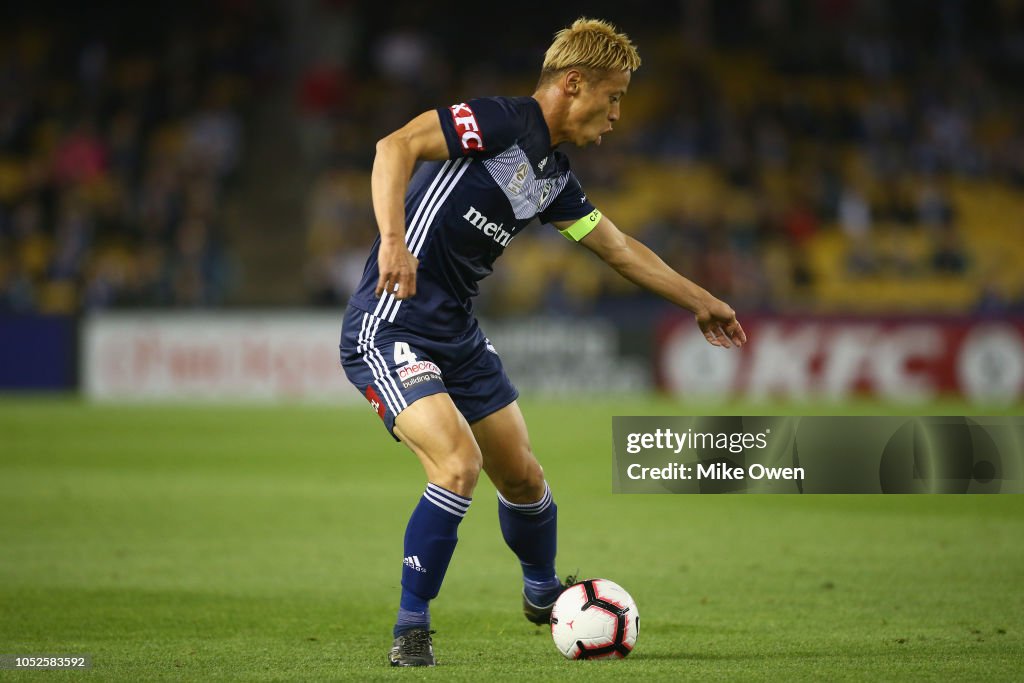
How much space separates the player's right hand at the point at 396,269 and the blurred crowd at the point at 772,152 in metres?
16.3

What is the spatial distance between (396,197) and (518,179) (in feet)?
2.30

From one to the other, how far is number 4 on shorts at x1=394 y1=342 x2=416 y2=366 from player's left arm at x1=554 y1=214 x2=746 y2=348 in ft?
3.10

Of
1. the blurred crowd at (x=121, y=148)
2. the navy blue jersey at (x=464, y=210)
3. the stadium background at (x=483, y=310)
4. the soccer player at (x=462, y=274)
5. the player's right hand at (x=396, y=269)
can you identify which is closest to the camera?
the player's right hand at (x=396, y=269)

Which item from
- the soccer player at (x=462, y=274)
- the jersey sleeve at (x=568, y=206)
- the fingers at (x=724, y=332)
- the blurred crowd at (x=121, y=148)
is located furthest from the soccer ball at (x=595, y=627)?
the blurred crowd at (x=121, y=148)

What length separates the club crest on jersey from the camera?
226 inches

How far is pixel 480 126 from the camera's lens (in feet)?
18.1

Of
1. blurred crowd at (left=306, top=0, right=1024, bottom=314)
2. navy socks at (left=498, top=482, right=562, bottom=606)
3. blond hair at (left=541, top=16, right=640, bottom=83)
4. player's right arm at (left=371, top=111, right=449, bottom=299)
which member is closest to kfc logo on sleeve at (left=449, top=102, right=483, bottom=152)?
player's right arm at (left=371, top=111, right=449, bottom=299)

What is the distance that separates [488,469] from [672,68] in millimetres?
22669

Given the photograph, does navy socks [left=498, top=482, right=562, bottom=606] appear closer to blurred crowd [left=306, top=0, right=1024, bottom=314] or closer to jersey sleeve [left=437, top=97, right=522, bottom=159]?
jersey sleeve [left=437, top=97, right=522, bottom=159]

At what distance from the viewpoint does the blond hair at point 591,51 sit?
5645 mm

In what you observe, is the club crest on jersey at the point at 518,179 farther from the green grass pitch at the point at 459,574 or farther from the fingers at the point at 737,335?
the green grass pitch at the point at 459,574

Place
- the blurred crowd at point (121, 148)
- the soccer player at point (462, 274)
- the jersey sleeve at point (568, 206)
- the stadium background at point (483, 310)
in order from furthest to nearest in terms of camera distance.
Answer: the blurred crowd at point (121, 148) → the stadium background at point (483, 310) → the jersey sleeve at point (568, 206) → the soccer player at point (462, 274)

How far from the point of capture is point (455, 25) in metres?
28.7

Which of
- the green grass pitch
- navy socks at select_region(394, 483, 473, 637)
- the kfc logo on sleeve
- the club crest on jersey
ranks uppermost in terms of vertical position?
the kfc logo on sleeve
